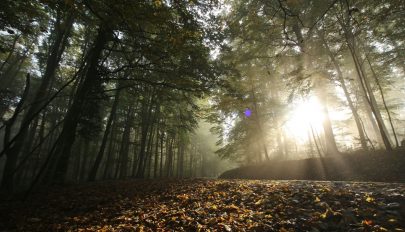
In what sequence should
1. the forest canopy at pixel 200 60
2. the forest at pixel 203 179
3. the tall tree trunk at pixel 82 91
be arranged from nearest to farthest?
the forest at pixel 203 179 → the forest canopy at pixel 200 60 → the tall tree trunk at pixel 82 91

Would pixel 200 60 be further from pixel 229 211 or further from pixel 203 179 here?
pixel 229 211

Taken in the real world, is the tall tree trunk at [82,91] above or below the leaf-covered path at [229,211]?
above

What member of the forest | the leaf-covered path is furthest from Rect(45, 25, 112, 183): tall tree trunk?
the leaf-covered path

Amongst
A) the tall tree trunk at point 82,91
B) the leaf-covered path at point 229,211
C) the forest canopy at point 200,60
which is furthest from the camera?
the tall tree trunk at point 82,91

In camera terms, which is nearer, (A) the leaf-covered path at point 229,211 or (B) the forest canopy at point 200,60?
(A) the leaf-covered path at point 229,211

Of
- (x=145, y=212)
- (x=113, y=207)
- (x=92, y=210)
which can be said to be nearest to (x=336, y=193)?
(x=145, y=212)

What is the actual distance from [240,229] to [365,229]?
223cm

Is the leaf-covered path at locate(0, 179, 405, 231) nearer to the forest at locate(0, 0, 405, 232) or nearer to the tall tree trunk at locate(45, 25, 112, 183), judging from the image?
the forest at locate(0, 0, 405, 232)

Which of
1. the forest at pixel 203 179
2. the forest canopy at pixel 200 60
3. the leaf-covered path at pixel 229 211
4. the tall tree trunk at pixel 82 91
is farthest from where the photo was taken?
the tall tree trunk at pixel 82 91

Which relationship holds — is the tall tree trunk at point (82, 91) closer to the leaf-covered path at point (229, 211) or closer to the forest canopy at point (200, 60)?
the forest canopy at point (200, 60)

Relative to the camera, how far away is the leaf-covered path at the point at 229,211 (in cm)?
474

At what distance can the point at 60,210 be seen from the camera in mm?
6898

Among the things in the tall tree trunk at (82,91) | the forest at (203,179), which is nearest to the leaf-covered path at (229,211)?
the forest at (203,179)

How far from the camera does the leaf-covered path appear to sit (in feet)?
15.6
